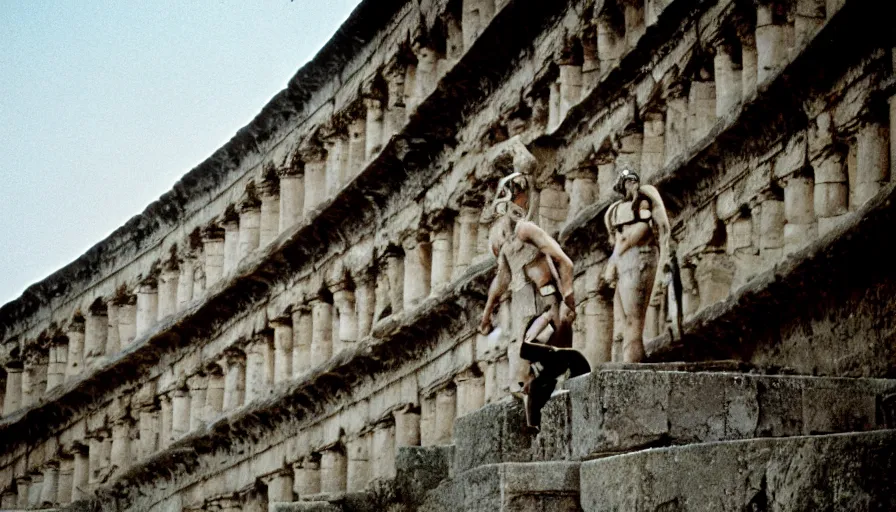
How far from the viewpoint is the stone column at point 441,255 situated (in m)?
30.4

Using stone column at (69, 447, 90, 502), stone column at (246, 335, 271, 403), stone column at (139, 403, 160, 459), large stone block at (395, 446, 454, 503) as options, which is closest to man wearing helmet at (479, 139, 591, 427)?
large stone block at (395, 446, 454, 503)

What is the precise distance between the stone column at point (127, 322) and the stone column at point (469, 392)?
17.0m

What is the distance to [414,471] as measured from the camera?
18922mm

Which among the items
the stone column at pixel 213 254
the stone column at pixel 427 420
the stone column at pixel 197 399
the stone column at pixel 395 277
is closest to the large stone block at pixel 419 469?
the stone column at pixel 427 420

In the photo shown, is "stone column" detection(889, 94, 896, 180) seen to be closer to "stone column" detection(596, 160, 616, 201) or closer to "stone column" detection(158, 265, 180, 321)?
"stone column" detection(596, 160, 616, 201)

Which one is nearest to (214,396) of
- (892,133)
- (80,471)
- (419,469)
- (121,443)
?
(121,443)

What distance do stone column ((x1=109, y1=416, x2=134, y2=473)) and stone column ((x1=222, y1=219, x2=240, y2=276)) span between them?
Result: 15.9 feet

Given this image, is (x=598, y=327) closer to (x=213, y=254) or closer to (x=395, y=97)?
(x=395, y=97)

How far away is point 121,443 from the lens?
42.9 meters

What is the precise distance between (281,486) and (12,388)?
1659cm

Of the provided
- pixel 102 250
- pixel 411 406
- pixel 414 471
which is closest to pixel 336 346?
pixel 411 406

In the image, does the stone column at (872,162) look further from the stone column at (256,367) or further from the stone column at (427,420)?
the stone column at (256,367)

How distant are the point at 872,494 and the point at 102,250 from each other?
34.1 m

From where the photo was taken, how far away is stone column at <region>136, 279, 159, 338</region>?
1689 inches
